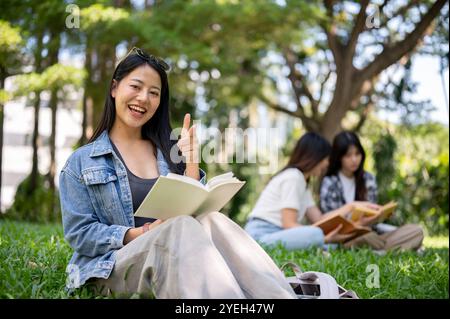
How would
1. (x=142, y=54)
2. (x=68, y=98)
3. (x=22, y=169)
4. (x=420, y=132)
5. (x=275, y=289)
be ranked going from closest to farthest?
(x=275, y=289) → (x=142, y=54) → (x=68, y=98) → (x=420, y=132) → (x=22, y=169)

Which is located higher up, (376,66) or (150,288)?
(376,66)

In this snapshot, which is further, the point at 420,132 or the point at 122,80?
the point at 420,132

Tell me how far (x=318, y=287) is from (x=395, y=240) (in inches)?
104

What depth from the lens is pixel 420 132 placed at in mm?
12883

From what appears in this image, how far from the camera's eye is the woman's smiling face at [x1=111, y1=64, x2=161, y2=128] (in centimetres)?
254

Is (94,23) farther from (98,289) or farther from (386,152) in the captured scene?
(98,289)

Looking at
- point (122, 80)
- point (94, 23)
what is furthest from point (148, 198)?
point (94, 23)

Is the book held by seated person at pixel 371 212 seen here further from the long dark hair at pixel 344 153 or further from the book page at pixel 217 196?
the book page at pixel 217 196

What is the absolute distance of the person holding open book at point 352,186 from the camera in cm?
484

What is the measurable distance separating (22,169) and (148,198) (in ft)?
83.5

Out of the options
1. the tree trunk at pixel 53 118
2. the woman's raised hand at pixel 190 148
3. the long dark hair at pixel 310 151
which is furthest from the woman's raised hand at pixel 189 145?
the tree trunk at pixel 53 118

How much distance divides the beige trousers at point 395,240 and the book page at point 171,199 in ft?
9.34

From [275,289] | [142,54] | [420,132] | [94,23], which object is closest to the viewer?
[275,289]

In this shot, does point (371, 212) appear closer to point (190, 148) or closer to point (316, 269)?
point (316, 269)
